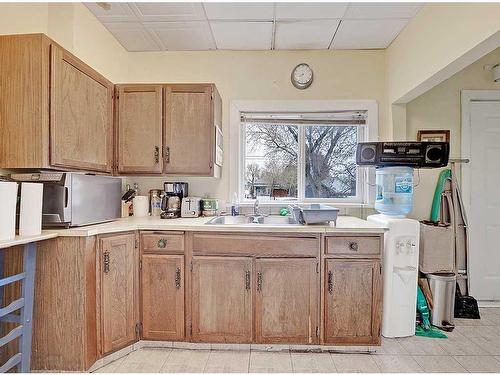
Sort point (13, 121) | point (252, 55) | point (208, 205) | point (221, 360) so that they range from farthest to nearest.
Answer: point (252, 55)
point (208, 205)
point (221, 360)
point (13, 121)

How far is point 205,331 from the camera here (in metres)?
2.25

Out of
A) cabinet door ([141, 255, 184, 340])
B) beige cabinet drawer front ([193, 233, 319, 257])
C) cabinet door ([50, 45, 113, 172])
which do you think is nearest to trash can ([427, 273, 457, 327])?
beige cabinet drawer front ([193, 233, 319, 257])

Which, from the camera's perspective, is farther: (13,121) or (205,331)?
(205,331)

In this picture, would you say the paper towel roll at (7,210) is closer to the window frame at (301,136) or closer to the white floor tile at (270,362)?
the white floor tile at (270,362)

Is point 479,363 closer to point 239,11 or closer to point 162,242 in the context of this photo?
point 162,242

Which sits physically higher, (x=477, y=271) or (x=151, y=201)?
(x=151, y=201)

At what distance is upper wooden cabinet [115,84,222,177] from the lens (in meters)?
2.64

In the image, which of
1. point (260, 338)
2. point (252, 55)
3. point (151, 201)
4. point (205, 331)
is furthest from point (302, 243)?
point (252, 55)

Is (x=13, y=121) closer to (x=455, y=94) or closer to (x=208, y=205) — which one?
(x=208, y=205)

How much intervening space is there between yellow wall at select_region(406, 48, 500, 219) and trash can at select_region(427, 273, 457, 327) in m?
0.66

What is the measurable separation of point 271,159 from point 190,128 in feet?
3.09

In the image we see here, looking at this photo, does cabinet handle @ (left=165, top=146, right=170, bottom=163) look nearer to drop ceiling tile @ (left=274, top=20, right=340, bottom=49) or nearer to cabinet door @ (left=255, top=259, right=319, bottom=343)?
cabinet door @ (left=255, top=259, right=319, bottom=343)

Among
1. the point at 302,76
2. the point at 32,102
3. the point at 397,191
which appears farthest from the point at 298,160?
the point at 32,102

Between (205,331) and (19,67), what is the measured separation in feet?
6.71
